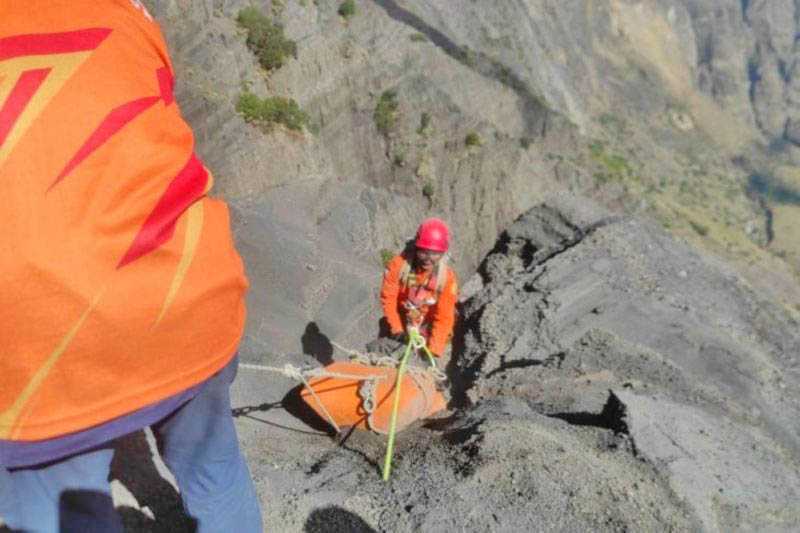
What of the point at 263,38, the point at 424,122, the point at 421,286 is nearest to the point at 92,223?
the point at 421,286

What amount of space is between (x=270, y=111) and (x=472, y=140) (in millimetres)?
4632

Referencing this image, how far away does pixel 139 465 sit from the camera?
3.87 metres

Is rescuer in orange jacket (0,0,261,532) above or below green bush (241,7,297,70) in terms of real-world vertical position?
above

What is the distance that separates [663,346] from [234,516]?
5.42 m

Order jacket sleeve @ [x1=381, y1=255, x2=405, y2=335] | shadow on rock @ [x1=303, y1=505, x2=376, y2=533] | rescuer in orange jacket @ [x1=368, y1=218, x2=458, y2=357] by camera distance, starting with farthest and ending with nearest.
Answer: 1. jacket sleeve @ [x1=381, y1=255, x2=405, y2=335]
2. rescuer in orange jacket @ [x1=368, y1=218, x2=458, y2=357]
3. shadow on rock @ [x1=303, y1=505, x2=376, y2=533]

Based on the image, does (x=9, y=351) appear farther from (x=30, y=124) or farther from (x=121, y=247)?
(x=30, y=124)

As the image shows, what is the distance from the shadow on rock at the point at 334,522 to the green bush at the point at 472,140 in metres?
9.99

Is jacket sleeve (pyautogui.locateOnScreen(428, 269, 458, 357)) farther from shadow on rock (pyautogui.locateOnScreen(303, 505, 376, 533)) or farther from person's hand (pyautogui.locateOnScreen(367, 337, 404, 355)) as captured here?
shadow on rock (pyautogui.locateOnScreen(303, 505, 376, 533))

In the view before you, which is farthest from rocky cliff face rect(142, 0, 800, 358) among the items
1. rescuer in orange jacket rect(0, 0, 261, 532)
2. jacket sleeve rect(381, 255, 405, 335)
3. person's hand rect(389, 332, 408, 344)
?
rescuer in orange jacket rect(0, 0, 261, 532)

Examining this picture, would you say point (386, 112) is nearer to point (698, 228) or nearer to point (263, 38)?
point (263, 38)

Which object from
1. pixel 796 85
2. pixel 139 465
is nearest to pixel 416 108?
pixel 139 465

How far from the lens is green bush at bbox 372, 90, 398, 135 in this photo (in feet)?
40.1

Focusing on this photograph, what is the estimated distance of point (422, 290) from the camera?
595 centimetres

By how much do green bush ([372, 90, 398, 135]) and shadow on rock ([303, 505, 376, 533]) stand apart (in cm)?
920
